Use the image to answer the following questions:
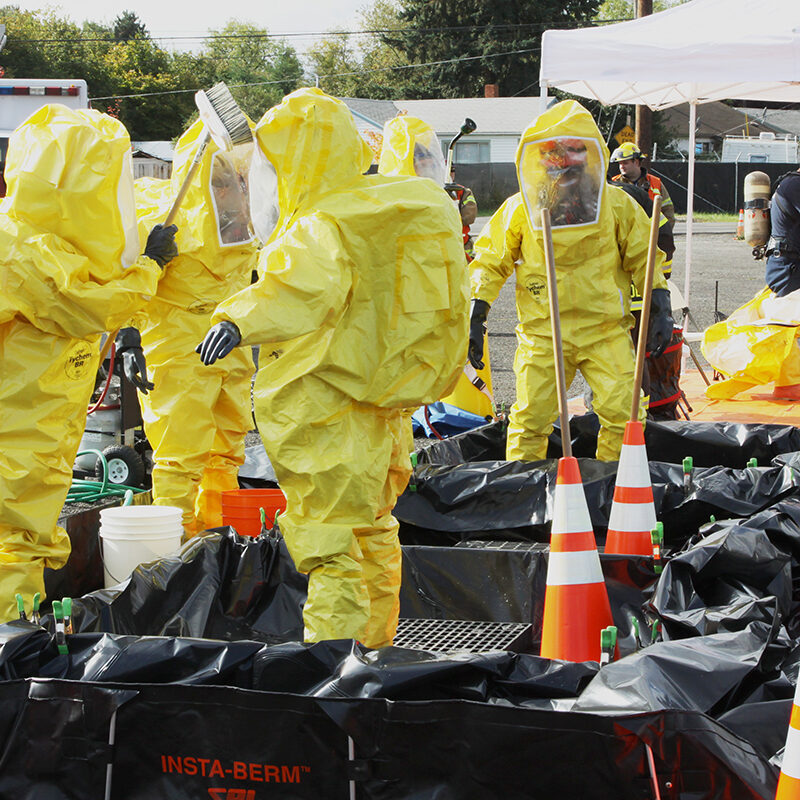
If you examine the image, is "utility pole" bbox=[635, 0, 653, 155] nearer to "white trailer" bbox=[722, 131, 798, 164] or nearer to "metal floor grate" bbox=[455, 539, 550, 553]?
"metal floor grate" bbox=[455, 539, 550, 553]

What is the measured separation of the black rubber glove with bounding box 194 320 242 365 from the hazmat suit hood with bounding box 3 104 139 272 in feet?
3.53

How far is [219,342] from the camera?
8.29 feet

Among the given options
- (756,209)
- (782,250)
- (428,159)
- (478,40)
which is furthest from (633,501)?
(478,40)

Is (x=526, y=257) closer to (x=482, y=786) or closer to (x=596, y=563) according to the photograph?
(x=596, y=563)

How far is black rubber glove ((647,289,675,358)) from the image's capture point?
4.84 meters

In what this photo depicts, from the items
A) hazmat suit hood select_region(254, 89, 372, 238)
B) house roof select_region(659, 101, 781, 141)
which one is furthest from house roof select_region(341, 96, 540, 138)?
hazmat suit hood select_region(254, 89, 372, 238)

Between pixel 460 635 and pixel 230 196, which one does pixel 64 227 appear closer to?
pixel 230 196

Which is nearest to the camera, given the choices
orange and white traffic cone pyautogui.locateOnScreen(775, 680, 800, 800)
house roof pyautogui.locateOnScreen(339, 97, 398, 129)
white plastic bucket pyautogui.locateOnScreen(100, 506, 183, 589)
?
orange and white traffic cone pyautogui.locateOnScreen(775, 680, 800, 800)

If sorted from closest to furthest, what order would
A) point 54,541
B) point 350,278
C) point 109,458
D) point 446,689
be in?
point 446,689
point 350,278
point 54,541
point 109,458

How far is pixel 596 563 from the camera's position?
3029mm

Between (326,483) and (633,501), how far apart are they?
122cm

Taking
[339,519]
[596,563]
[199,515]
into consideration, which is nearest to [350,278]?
[339,519]

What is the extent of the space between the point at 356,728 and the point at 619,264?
3263mm

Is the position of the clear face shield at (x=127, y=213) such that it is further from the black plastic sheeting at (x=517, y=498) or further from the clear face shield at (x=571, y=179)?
the clear face shield at (x=571, y=179)
